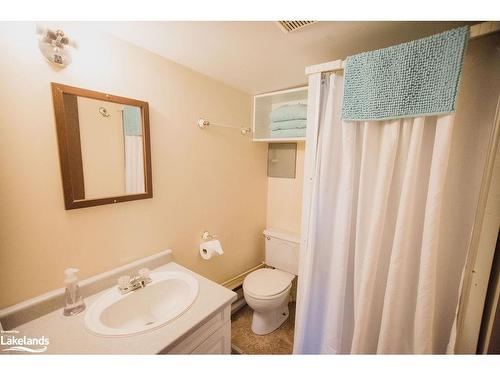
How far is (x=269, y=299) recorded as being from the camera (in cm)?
150

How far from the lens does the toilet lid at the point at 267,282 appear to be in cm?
157

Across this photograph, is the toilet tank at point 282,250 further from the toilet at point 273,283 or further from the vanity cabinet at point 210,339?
the vanity cabinet at point 210,339

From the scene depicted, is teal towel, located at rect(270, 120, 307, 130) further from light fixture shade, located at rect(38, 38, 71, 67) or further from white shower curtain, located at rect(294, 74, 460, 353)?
light fixture shade, located at rect(38, 38, 71, 67)

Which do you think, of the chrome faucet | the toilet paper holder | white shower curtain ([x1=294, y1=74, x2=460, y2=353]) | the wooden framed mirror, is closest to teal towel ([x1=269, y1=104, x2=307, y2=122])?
white shower curtain ([x1=294, y1=74, x2=460, y2=353])

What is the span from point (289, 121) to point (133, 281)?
5.08 ft

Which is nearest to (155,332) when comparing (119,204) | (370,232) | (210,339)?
(210,339)

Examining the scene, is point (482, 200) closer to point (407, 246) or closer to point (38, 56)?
point (407, 246)

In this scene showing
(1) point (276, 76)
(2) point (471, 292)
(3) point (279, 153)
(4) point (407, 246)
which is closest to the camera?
(2) point (471, 292)

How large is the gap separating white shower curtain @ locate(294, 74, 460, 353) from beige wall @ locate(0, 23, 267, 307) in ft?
2.60

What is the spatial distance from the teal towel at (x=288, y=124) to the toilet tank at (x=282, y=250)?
1.02 m

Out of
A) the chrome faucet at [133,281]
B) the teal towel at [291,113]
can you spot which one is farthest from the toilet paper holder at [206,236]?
the teal towel at [291,113]

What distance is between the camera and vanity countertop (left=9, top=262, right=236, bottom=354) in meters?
0.72
